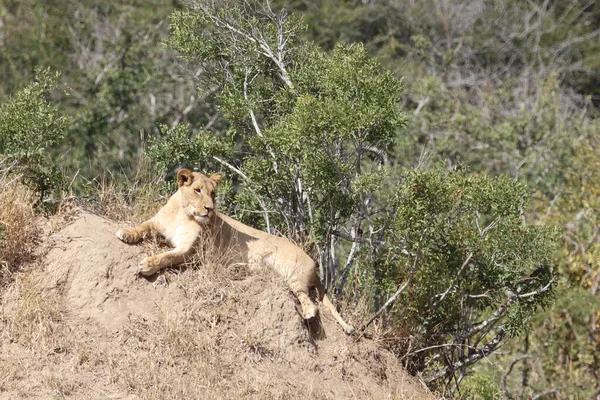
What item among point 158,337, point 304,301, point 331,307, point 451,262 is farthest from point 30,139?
point 451,262

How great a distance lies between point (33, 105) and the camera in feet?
31.7

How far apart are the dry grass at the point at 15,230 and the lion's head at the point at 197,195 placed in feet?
4.73

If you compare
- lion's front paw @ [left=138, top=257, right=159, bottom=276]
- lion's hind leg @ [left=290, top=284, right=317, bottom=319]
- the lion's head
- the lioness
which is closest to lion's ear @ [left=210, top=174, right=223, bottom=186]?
the lioness

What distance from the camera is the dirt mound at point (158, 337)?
7.86 m

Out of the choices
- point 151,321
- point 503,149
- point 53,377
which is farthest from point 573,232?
point 53,377

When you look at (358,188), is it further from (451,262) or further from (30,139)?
(30,139)

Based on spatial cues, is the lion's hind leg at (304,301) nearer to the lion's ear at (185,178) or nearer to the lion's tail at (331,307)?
the lion's tail at (331,307)

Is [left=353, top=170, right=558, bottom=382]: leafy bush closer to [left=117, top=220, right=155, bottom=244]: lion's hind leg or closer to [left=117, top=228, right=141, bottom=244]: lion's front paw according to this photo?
[left=117, top=220, right=155, bottom=244]: lion's hind leg

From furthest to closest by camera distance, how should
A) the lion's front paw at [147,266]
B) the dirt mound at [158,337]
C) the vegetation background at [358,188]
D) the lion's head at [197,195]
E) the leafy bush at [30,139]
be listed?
the leafy bush at [30,139], the vegetation background at [358,188], the lion's head at [197,195], the lion's front paw at [147,266], the dirt mound at [158,337]

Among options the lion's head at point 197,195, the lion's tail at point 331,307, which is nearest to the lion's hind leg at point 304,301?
the lion's tail at point 331,307

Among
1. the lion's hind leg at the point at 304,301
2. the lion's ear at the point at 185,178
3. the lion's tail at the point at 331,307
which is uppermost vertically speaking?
the lion's ear at the point at 185,178

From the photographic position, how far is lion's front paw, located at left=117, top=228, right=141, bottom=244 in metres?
8.75

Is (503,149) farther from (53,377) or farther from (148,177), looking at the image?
(53,377)

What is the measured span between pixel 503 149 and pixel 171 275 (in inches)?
421
